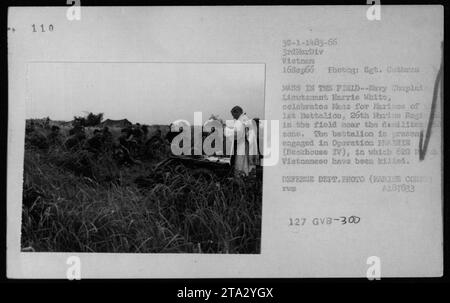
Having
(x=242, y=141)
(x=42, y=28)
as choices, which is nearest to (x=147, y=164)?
(x=242, y=141)

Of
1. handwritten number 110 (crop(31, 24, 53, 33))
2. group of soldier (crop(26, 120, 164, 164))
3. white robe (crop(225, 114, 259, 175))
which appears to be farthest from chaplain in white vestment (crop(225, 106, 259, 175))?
handwritten number 110 (crop(31, 24, 53, 33))

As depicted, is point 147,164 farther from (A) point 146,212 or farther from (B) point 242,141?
(B) point 242,141

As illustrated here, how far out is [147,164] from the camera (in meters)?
1.49

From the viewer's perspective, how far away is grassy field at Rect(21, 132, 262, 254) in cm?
148

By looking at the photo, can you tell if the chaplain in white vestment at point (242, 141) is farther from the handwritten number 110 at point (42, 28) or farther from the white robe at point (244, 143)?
the handwritten number 110 at point (42, 28)

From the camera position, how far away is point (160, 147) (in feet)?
4.87

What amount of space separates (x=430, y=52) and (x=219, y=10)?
26.0 inches

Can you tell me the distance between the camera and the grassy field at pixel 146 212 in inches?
58.4

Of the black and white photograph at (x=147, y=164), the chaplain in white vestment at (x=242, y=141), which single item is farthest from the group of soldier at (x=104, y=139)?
the chaplain in white vestment at (x=242, y=141)

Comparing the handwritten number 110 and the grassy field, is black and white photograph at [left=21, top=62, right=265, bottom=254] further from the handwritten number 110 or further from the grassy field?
the handwritten number 110

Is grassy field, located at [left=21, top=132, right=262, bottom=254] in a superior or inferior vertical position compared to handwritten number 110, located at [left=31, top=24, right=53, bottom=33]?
inferior

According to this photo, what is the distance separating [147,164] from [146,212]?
0.15m
